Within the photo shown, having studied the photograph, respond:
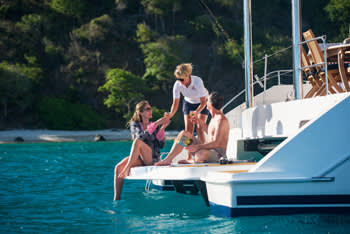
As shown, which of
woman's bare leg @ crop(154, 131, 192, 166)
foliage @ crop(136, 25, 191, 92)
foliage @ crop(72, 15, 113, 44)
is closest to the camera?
woman's bare leg @ crop(154, 131, 192, 166)

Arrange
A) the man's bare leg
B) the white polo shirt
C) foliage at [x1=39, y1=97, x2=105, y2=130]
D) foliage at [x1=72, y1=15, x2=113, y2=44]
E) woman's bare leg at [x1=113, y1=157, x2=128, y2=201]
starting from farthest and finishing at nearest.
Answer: foliage at [x1=72, y1=15, x2=113, y2=44] → foliage at [x1=39, y1=97, x2=105, y2=130] → the white polo shirt → woman's bare leg at [x1=113, y1=157, x2=128, y2=201] → the man's bare leg

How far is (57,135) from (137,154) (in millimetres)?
27084

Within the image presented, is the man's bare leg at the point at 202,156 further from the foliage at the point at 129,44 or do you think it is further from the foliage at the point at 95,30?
the foliage at the point at 95,30

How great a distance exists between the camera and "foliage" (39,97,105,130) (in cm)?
3731

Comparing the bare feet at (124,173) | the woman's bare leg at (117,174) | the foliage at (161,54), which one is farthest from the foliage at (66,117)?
the bare feet at (124,173)

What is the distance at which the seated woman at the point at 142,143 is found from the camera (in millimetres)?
6449

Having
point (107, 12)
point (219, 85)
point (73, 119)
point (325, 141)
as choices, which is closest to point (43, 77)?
point (73, 119)

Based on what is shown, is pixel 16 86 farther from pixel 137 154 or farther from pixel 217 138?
pixel 217 138

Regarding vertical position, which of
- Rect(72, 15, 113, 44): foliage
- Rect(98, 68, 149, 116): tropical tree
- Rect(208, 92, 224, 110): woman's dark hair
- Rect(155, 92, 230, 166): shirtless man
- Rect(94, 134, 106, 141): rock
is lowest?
Rect(94, 134, 106, 141): rock

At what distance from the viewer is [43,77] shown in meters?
40.8

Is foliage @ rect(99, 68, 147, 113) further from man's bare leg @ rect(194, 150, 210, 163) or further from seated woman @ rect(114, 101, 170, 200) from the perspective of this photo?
man's bare leg @ rect(194, 150, 210, 163)

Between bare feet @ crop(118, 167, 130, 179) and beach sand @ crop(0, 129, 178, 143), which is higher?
bare feet @ crop(118, 167, 130, 179)

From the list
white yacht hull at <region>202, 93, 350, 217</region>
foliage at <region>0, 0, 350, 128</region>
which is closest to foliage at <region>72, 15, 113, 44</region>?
foliage at <region>0, 0, 350, 128</region>

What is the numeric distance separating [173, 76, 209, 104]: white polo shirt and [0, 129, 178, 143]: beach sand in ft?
84.8
